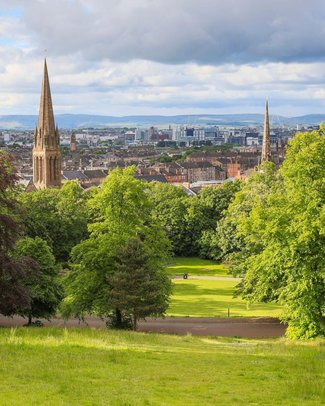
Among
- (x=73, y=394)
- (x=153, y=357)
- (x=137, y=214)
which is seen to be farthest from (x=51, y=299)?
(x=73, y=394)

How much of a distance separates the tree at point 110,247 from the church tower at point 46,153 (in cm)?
6900

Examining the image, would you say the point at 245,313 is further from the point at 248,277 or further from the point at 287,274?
the point at 287,274

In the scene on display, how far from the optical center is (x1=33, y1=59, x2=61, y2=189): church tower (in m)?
106

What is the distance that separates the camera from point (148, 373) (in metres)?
17.6

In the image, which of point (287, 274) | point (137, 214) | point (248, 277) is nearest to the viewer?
point (287, 274)

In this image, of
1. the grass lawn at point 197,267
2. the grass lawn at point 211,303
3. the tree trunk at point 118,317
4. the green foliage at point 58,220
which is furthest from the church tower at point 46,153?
the tree trunk at point 118,317

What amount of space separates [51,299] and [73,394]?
21.8 meters

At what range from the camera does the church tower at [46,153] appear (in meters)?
106

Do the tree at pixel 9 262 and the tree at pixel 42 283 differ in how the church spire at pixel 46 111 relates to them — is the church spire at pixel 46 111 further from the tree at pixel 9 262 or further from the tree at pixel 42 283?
the tree at pixel 9 262

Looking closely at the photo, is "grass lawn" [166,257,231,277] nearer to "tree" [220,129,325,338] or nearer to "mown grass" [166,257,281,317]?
"mown grass" [166,257,281,317]

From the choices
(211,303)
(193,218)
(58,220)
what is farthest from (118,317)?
(193,218)

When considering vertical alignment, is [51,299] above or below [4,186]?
below

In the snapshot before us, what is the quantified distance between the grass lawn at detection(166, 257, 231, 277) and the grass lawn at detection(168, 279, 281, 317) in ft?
23.6

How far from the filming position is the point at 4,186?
26766mm
